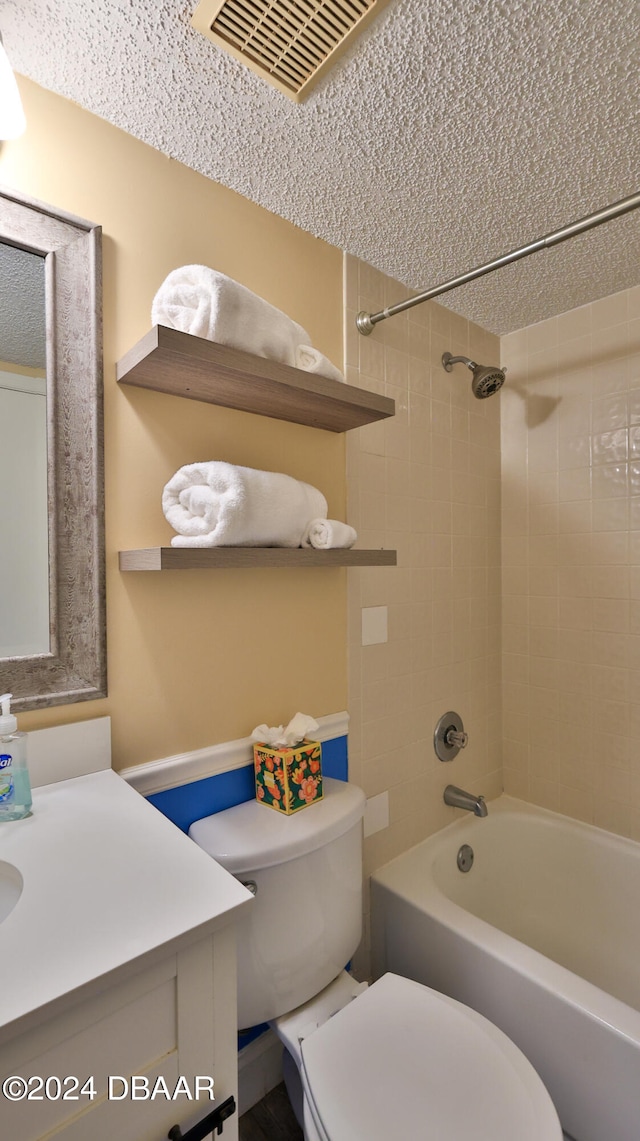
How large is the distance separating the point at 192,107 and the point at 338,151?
31 centimetres

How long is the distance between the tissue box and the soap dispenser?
0.49m

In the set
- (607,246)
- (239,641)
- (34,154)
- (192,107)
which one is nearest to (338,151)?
(192,107)

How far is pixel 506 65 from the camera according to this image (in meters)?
0.96

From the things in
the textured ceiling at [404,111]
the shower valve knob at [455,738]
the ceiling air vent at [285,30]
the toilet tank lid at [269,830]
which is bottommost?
the shower valve knob at [455,738]

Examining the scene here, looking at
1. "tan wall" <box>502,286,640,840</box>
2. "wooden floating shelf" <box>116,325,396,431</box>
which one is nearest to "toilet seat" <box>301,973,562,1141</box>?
"tan wall" <box>502,286,640,840</box>

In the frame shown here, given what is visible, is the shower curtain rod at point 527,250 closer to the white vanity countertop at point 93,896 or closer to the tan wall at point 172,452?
the tan wall at point 172,452

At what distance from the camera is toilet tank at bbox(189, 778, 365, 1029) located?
1.02 m

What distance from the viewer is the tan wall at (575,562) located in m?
1.79

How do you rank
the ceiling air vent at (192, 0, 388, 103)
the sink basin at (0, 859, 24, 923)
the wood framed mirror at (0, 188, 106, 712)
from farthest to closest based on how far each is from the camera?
the wood framed mirror at (0, 188, 106, 712), the ceiling air vent at (192, 0, 388, 103), the sink basin at (0, 859, 24, 923)

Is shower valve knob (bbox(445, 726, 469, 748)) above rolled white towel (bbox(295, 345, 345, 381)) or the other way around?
the other way around

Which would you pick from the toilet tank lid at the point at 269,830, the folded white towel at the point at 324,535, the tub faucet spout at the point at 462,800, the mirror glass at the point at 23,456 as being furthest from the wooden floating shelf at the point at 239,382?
the tub faucet spout at the point at 462,800

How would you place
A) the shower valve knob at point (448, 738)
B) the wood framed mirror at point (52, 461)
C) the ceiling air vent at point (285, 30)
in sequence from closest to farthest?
the ceiling air vent at point (285, 30) < the wood framed mirror at point (52, 461) < the shower valve knob at point (448, 738)

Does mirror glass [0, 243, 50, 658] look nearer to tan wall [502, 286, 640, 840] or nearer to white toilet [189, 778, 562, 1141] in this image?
white toilet [189, 778, 562, 1141]

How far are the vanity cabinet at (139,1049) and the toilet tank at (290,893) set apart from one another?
35 cm
